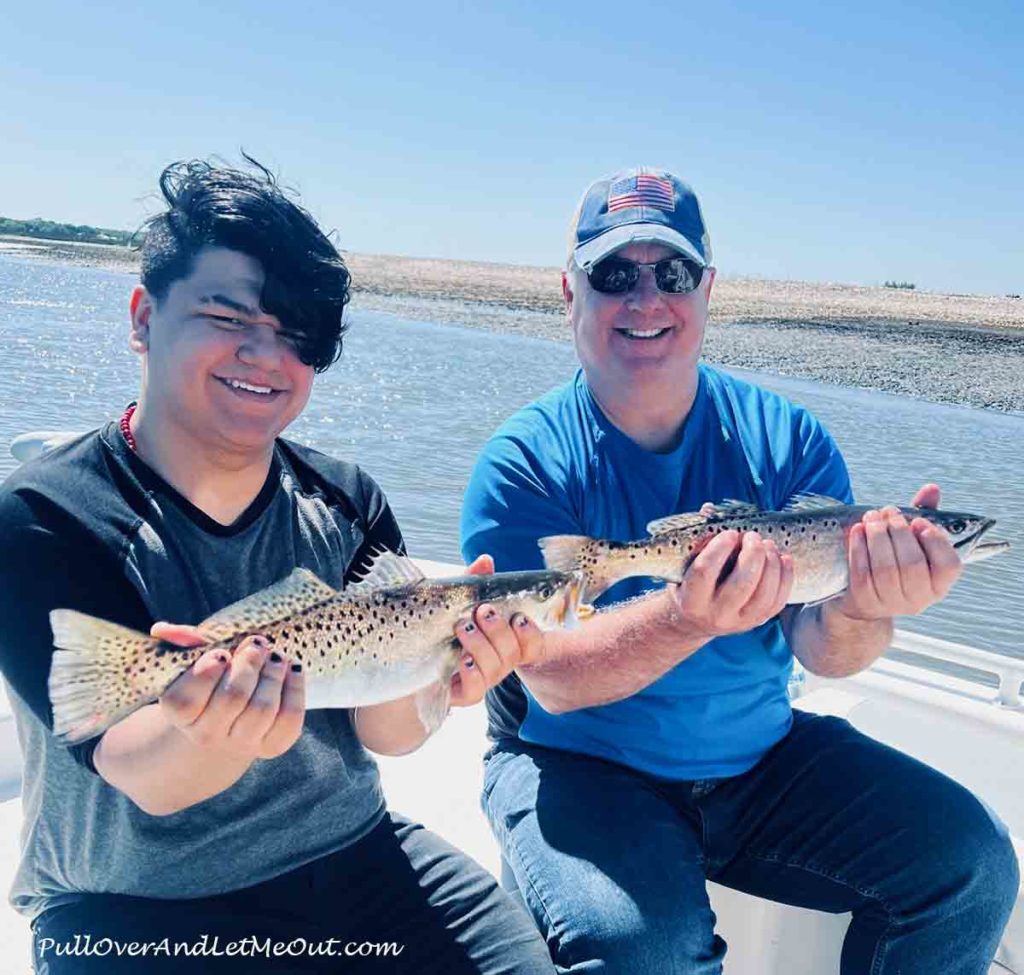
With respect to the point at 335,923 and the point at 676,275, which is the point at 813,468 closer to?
the point at 676,275

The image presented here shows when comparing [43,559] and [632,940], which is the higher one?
[43,559]

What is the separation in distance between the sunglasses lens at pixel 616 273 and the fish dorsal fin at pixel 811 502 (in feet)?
3.32

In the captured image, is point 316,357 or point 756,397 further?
point 756,397

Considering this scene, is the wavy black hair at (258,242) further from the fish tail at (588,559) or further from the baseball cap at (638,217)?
the baseball cap at (638,217)

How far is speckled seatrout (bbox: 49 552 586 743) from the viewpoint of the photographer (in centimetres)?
234

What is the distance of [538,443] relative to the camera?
12.2 ft

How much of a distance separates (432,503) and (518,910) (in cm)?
1026

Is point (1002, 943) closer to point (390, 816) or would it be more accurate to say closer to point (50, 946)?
point (390, 816)

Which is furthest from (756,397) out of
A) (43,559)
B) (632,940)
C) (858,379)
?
(858,379)

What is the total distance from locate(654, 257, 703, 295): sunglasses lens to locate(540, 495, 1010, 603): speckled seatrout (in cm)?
90

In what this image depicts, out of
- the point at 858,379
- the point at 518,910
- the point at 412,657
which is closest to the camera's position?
the point at 412,657

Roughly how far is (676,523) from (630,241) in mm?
1130

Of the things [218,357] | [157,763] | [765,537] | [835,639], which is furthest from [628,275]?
[157,763]

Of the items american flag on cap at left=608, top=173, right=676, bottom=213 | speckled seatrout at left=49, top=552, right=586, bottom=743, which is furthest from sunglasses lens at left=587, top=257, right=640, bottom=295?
speckled seatrout at left=49, top=552, right=586, bottom=743
